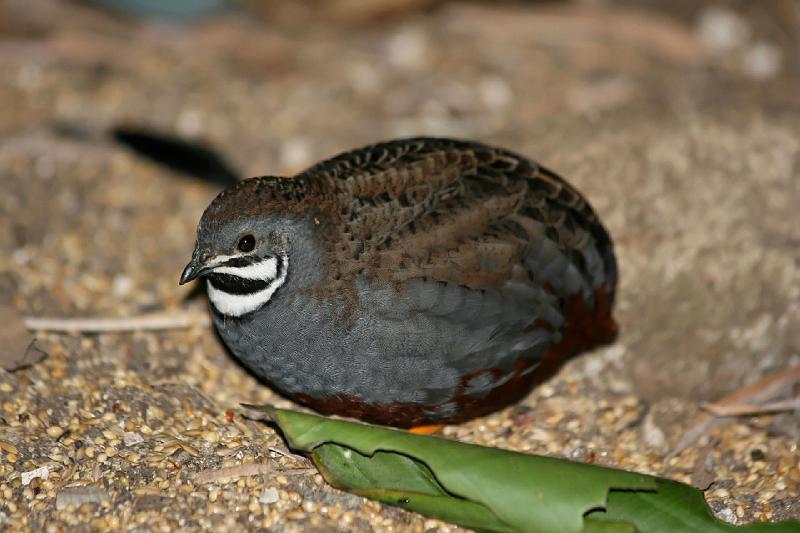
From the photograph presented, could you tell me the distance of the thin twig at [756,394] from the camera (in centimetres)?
443

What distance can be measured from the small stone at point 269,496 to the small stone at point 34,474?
805mm

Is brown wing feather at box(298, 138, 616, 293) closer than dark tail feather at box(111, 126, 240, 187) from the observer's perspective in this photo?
Yes

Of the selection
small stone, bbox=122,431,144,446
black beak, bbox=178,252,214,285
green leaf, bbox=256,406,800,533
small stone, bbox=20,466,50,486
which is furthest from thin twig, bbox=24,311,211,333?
green leaf, bbox=256,406,800,533

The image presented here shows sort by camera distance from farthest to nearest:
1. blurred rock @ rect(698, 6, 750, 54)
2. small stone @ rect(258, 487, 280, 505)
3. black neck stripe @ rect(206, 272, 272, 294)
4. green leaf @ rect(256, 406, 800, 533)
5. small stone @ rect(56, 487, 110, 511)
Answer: blurred rock @ rect(698, 6, 750, 54) < black neck stripe @ rect(206, 272, 272, 294) < small stone @ rect(258, 487, 280, 505) < small stone @ rect(56, 487, 110, 511) < green leaf @ rect(256, 406, 800, 533)

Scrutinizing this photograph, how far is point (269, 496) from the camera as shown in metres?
3.80

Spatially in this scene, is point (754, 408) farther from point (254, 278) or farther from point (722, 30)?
point (722, 30)

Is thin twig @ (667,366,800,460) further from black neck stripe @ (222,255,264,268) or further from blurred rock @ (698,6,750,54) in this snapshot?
blurred rock @ (698,6,750,54)

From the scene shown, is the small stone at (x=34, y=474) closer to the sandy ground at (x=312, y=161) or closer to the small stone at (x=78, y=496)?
the sandy ground at (x=312, y=161)

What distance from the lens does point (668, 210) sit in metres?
4.95

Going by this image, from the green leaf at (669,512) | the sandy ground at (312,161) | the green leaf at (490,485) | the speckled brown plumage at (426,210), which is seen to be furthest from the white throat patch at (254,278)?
the green leaf at (669,512)

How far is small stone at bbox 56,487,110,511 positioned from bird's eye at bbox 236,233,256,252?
1.03 m

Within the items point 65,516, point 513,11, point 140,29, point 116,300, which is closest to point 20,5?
point 140,29

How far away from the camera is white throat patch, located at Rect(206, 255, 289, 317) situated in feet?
12.7

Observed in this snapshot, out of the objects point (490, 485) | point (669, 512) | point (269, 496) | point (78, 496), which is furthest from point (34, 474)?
point (669, 512)
